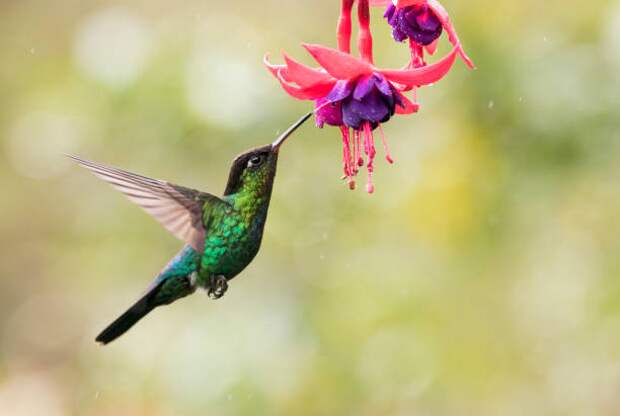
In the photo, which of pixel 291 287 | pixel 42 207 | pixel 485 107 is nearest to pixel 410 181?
pixel 485 107

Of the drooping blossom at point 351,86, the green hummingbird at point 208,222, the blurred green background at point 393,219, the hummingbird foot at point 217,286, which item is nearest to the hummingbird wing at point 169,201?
the green hummingbird at point 208,222

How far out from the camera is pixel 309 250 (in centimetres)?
294

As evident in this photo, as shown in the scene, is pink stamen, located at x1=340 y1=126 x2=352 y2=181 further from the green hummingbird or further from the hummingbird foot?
the hummingbird foot

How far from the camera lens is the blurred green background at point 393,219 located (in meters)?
2.51

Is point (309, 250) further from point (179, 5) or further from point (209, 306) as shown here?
point (179, 5)

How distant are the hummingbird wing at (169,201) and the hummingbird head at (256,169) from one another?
0.09 metres

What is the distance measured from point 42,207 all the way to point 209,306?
186 cm

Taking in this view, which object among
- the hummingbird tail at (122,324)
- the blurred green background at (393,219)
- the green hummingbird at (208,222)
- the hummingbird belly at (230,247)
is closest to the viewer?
the green hummingbird at (208,222)

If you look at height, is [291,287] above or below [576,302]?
below

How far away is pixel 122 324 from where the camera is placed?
2006mm

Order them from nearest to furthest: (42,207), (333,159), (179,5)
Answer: (333,159) < (179,5) < (42,207)

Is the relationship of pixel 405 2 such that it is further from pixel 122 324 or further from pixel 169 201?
pixel 122 324

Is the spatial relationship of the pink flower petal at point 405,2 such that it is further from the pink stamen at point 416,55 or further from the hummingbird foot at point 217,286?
the hummingbird foot at point 217,286

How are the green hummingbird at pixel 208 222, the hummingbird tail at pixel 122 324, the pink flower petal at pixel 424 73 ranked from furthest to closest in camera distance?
1. the hummingbird tail at pixel 122 324
2. the green hummingbird at pixel 208 222
3. the pink flower petal at pixel 424 73
